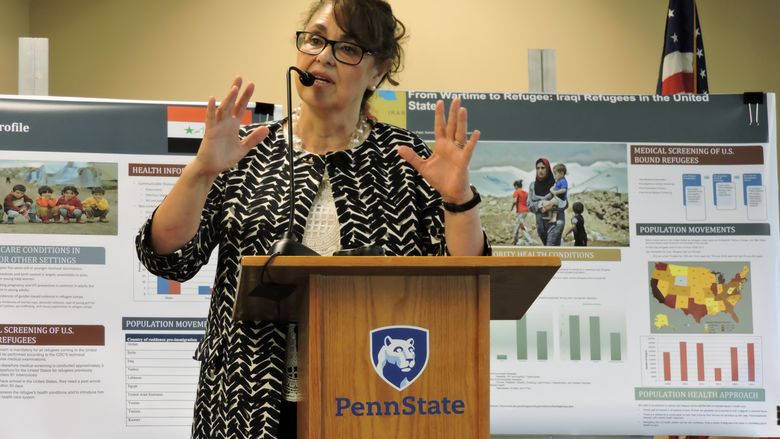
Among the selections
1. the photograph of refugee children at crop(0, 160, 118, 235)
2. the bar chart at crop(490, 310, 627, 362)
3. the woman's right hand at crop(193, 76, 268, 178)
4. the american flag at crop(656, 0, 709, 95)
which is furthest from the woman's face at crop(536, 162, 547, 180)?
the woman's right hand at crop(193, 76, 268, 178)

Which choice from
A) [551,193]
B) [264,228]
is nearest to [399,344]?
[264,228]

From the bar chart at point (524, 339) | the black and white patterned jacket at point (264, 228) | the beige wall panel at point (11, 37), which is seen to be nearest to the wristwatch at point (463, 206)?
the black and white patterned jacket at point (264, 228)

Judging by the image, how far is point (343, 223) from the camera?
1.73 m

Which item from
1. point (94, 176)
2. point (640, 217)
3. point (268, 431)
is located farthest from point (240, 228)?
point (640, 217)

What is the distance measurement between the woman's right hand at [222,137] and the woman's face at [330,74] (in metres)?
0.23

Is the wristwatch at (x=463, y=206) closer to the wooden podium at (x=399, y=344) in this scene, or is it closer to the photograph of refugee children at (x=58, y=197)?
the wooden podium at (x=399, y=344)

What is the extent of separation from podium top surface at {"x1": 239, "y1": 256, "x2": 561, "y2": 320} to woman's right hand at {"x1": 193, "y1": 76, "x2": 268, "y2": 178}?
11.2 inches

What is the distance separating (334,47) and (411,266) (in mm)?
698

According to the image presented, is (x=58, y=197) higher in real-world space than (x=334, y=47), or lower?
lower

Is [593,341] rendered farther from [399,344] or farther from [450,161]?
[399,344]

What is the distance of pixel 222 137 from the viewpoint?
1.57 metres

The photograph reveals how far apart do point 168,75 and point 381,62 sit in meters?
2.93

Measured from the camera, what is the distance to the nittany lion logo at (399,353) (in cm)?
132

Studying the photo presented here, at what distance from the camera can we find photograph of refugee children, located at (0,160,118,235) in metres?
3.43
